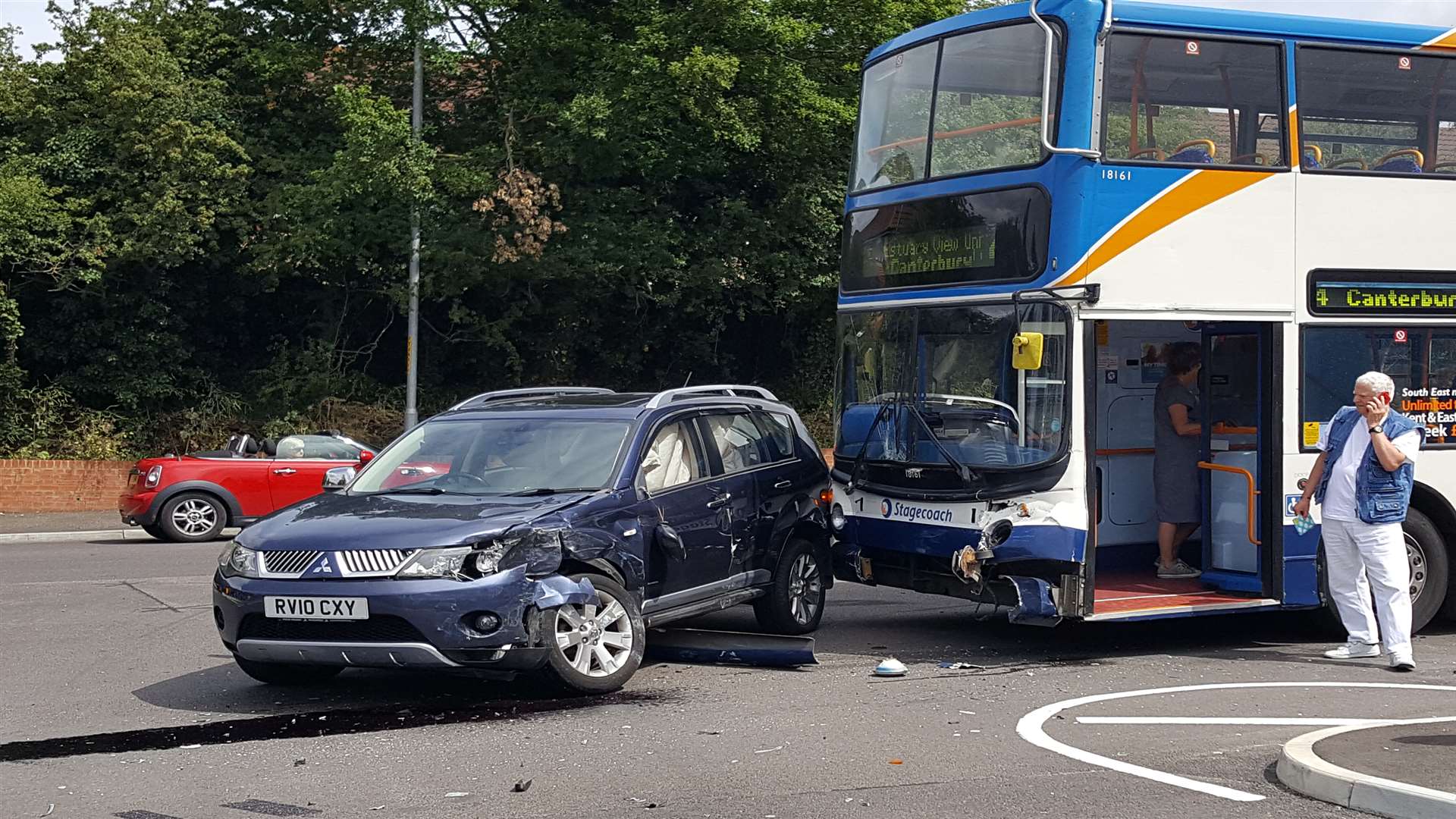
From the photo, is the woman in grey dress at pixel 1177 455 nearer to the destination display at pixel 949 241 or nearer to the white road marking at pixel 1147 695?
the destination display at pixel 949 241

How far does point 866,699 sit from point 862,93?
4.86 metres

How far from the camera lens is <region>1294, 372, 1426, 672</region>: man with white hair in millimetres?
9453

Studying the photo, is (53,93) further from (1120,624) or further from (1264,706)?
(1264,706)

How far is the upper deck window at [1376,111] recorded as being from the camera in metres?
10.3

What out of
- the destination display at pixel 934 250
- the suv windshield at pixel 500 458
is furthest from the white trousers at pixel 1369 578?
the suv windshield at pixel 500 458

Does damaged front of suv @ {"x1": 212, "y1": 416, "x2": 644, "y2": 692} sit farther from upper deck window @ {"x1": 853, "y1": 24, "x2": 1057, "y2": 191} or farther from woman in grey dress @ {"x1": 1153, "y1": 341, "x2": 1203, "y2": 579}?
woman in grey dress @ {"x1": 1153, "y1": 341, "x2": 1203, "y2": 579}

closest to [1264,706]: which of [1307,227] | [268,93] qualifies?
[1307,227]

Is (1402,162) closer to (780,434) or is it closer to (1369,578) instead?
(1369,578)

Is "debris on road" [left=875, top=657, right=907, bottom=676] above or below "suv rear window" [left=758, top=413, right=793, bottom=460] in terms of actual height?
below

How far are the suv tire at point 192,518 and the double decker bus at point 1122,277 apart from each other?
1157cm

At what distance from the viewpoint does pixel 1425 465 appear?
10.7 metres

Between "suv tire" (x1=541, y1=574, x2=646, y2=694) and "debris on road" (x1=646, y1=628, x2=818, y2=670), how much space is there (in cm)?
123

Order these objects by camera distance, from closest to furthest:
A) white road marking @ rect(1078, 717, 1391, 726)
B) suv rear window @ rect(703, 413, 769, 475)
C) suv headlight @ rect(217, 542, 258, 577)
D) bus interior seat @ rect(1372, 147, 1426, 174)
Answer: white road marking @ rect(1078, 717, 1391, 726)
suv headlight @ rect(217, 542, 258, 577)
suv rear window @ rect(703, 413, 769, 475)
bus interior seat @ rect(1372, 147, 1426, 174)

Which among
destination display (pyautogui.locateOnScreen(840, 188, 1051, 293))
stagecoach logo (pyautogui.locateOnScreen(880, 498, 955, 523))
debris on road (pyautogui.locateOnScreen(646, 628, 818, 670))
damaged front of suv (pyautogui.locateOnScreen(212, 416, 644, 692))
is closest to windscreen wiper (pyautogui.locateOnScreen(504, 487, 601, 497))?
damaged front of suv (pyautogui.locateOnScreen(212, 416, 644, 692))
